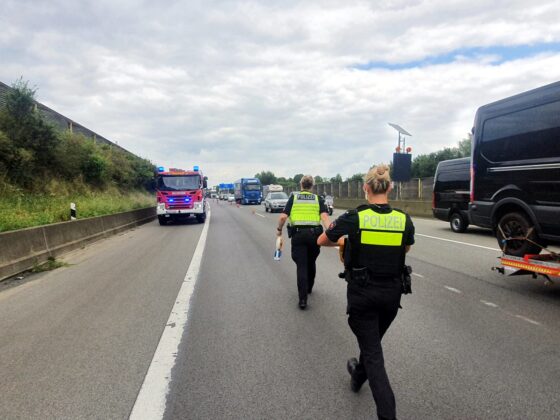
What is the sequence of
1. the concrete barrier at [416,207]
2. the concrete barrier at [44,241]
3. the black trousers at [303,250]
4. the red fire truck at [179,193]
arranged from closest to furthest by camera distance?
the black trousers at [303,250] < the concrete barrier at [44,241] < the red fire truck at [179,193] < the concrete barrier at [416,207]

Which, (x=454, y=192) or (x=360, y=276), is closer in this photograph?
(x=360, y=276)

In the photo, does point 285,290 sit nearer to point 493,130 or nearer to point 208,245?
point 493,130

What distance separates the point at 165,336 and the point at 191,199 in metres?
18.1

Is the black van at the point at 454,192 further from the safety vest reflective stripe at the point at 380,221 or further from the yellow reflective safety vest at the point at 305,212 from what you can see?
the safety vest reflective stripe at the point at 380,221

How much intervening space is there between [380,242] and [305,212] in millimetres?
2946

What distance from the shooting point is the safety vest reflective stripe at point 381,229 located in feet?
9.77

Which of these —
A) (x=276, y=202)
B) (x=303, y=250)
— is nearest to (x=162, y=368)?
(x=303, y=250)

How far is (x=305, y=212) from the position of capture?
5.90 metres

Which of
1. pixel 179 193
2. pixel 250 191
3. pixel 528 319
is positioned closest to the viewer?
pixel 528 319

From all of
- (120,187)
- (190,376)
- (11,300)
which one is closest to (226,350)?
(190,376)

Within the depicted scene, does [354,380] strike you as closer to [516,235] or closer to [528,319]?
[528,319]

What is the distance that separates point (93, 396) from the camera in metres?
3.39

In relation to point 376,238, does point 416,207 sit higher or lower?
lower

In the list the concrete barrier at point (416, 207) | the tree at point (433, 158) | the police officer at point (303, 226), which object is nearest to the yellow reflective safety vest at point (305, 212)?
the police officer at point (303, 226)
